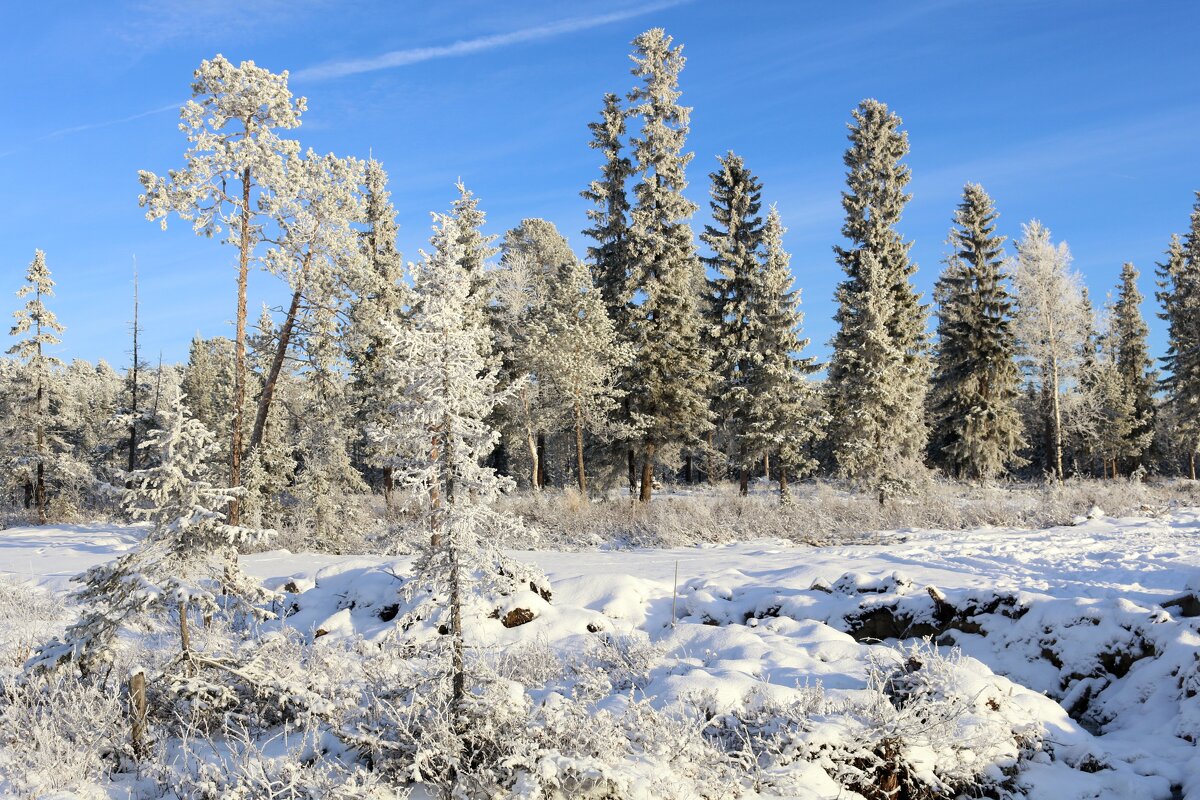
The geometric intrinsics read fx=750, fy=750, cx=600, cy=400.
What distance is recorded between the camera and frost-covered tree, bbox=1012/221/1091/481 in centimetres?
3500

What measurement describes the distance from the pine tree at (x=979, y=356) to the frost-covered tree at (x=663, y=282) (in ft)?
44.2

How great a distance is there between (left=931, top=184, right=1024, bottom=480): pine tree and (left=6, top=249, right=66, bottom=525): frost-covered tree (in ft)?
129

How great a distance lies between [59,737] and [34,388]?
31778 millimetres

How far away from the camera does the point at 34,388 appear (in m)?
31.1

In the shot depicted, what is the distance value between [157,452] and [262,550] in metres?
14.5

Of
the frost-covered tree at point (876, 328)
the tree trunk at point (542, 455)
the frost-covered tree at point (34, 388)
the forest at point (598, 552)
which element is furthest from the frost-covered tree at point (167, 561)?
the tree trunk at point (542, 455)

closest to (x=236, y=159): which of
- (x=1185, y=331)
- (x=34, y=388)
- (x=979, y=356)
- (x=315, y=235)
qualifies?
(x=315, y=235)

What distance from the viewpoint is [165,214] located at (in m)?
15.9

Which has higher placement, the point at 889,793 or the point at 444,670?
the point at 444,670

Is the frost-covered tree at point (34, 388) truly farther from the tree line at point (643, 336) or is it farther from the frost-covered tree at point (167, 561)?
the frost-covered tree at point (167, 561)

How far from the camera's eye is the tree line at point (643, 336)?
57.8 ft

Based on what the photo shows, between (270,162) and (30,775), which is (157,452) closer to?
(30,775)

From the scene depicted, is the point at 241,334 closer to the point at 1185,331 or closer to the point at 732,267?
the point at 732,267

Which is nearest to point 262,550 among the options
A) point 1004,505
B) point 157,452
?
point 157,452
